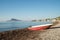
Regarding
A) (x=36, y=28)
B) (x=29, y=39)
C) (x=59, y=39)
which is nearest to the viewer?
(x=59, y=39)

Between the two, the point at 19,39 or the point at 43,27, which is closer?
the point at 19,39

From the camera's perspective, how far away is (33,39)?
47.0 ft

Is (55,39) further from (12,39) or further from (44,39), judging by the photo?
(12,39)

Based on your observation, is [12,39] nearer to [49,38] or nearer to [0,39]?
[0,39]

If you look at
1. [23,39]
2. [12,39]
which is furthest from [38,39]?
[12,39]

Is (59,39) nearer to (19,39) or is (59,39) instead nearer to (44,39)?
(44,39)

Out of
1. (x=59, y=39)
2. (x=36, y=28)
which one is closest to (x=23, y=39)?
(x=59, y=39)

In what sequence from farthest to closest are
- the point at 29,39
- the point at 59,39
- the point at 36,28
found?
the point at 36,28, the point at 29,39, the point at 59,39

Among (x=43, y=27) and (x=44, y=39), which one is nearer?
(x=44, y=39)

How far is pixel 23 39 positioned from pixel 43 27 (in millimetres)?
12633

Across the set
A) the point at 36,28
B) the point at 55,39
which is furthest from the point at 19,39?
the point at 36,28

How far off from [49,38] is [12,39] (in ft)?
12.7

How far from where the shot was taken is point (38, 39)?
14.2m

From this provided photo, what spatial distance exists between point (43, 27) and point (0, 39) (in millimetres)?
12983
